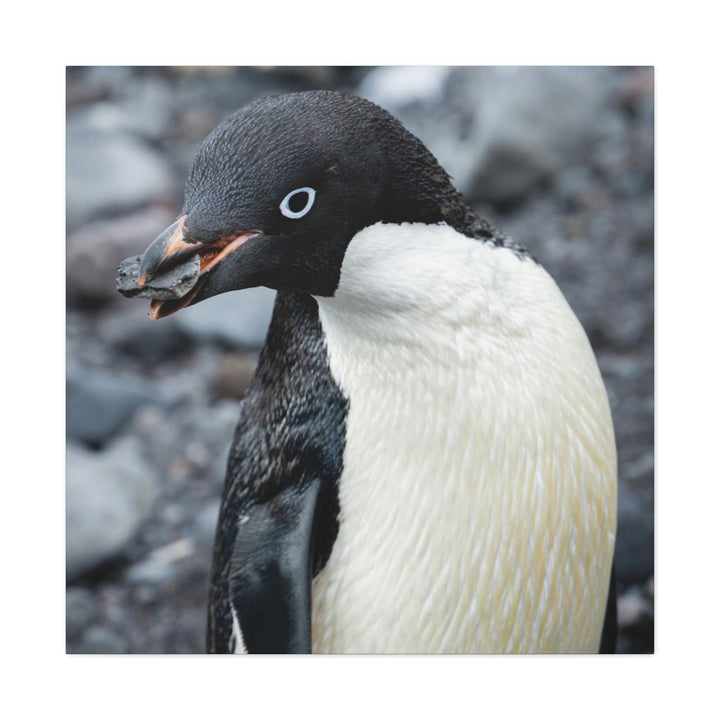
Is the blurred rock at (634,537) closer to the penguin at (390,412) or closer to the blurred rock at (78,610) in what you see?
the penguin at (390,412)

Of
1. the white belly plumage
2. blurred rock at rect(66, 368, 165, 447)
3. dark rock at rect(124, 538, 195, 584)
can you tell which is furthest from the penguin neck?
dark rock at rect(124, 538, 195, 584)

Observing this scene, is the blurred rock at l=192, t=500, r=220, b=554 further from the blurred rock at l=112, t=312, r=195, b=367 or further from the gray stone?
the gray stone

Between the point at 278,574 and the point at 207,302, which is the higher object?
the point at 207,302

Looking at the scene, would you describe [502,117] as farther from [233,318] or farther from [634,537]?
[634,537]

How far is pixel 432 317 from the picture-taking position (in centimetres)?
117

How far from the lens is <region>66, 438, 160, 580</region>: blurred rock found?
5.49 feet

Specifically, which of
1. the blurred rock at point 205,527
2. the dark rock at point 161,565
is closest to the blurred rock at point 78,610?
the dark rock at point 161,565

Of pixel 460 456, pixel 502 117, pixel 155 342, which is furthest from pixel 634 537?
pixel 155 342

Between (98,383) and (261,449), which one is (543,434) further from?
(98,383)

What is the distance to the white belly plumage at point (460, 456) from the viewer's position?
1179 mm

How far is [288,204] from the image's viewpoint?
1080 millimetres

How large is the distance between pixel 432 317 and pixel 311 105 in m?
0.28

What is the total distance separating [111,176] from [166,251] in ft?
2.73
